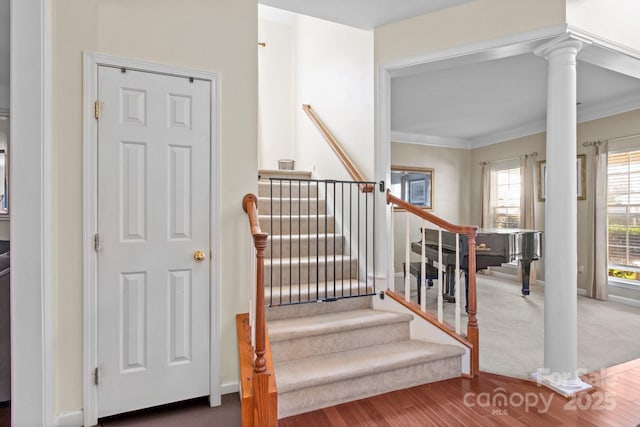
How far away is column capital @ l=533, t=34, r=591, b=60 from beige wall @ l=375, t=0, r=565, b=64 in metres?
0.11

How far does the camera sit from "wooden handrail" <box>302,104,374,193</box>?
3027mm

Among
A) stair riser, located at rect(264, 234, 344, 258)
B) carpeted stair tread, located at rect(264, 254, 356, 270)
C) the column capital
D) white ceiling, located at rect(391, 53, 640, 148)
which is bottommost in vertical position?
carpeted stair tread, located at rect(264, 254, 356, 270)

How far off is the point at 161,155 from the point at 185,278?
0.77 meters

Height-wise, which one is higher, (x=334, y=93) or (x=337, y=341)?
(x=334, y=93)

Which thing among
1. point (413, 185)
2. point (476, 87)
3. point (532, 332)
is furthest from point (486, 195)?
point (532, 332)

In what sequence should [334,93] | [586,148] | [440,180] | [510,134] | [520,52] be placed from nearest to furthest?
[520,52] < [334,93] < [586,148] < [510,134] < [440,180]

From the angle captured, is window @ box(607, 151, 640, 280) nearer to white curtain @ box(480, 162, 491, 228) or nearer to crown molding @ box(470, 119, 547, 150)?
crown molding @ box(470, 119, 547, 150)

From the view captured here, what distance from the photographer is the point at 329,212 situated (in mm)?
3711

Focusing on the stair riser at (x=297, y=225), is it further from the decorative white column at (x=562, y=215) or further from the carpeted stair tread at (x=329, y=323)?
the decorative white column at (x=562, y=215)

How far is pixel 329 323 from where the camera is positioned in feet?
8.09

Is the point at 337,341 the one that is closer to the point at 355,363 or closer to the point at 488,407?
the point at 355,363

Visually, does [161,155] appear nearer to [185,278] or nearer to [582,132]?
[185,278]

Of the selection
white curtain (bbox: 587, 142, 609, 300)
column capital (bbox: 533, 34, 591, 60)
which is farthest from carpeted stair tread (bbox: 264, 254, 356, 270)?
white curtain (bbox: 587, 142, 609, 300)

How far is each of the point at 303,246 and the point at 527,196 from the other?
14.5 ft
